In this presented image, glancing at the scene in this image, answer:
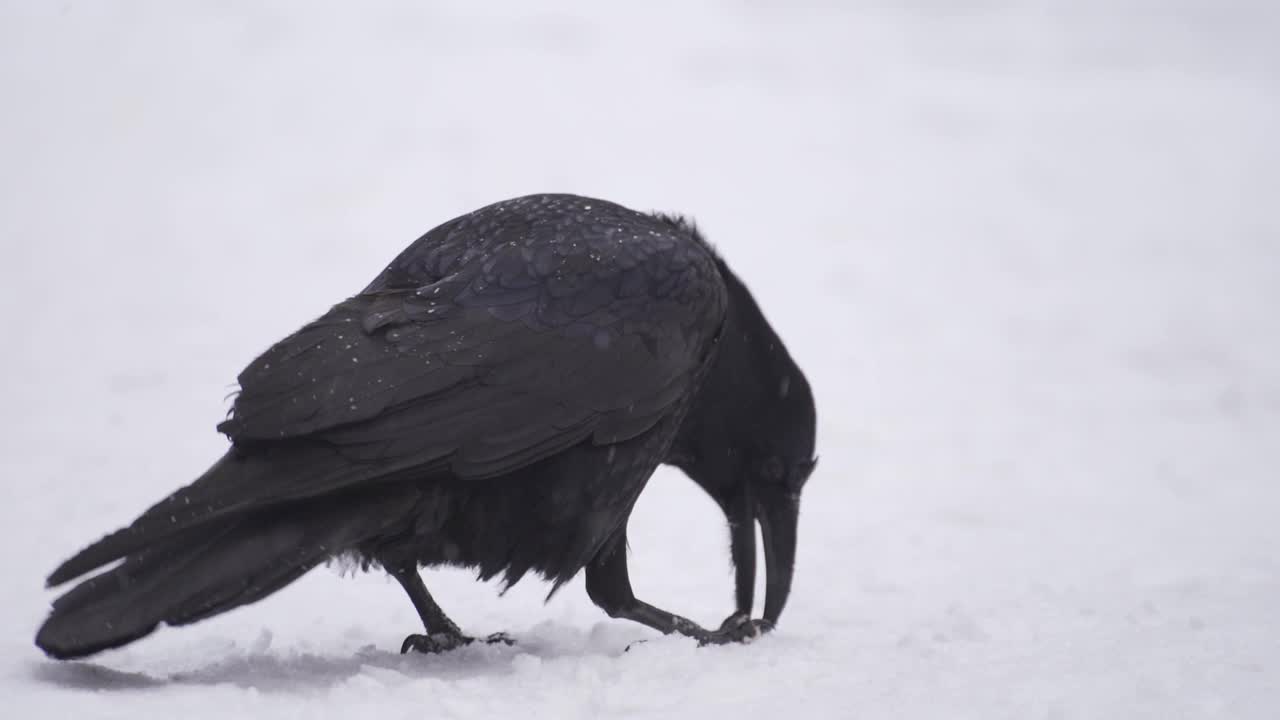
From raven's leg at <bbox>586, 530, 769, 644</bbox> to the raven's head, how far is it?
0.32 metres

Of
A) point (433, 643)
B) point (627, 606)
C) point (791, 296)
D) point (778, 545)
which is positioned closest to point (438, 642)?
point (433, 643)

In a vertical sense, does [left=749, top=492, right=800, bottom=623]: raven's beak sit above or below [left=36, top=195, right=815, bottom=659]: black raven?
below

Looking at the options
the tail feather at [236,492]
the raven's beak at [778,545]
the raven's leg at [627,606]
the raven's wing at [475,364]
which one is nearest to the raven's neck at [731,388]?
the raven's beak at [778,545]

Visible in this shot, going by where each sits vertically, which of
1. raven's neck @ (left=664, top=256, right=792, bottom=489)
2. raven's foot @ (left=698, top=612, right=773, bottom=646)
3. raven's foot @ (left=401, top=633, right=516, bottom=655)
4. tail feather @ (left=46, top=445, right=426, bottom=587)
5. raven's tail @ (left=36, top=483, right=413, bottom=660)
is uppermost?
raven's neck @ (left=664, top=256, right=792, bottom=489)

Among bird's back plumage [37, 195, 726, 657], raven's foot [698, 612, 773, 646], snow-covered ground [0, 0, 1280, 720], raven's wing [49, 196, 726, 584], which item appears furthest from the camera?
raven's foot [698, 612, 773, 646]

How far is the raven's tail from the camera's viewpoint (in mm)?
3096

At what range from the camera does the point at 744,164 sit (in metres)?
12.4

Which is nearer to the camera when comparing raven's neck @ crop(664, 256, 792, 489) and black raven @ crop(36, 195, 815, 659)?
black raven @ crop(36, 195, 815, 659)

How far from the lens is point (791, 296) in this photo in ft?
32.8

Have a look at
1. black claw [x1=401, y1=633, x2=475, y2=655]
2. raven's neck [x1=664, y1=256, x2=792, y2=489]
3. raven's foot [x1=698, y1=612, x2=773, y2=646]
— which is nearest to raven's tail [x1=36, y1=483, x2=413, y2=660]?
black claw [x1=401, y1=633, x2=475, y2=655]

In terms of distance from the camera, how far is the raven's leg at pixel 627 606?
4297 millimetres

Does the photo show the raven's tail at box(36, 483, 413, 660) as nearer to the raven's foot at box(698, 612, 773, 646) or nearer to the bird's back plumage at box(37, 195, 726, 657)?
the bird's back plumage at box(37, 195, 726, 657)

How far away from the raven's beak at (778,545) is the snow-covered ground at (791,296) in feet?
0.40

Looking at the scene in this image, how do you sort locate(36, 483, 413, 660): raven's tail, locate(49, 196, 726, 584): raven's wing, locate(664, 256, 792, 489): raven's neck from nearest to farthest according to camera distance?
locate(36, 483, 413, 660): raven's tail → locate(49, 196, 726, 584): raven's wing → locate(664, 256, 792, 489): raven's neck
